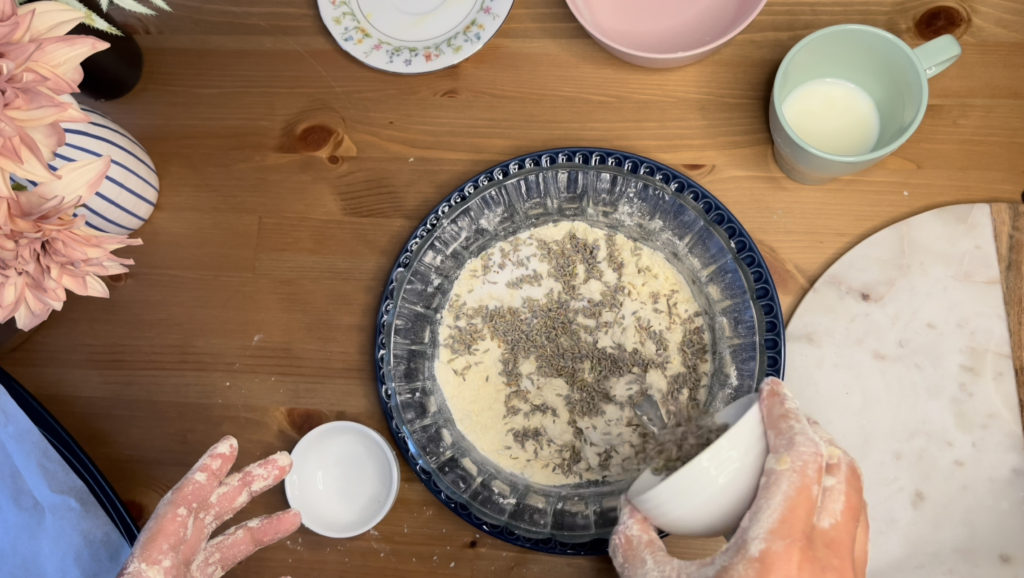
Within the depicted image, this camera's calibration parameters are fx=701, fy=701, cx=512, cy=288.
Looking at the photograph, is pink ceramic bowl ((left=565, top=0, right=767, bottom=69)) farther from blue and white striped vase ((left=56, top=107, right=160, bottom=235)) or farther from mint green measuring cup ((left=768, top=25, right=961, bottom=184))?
blue and white striped vase ((left=56, top=107, right=160, bottom=235))

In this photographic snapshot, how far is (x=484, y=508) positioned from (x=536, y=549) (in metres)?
0.06

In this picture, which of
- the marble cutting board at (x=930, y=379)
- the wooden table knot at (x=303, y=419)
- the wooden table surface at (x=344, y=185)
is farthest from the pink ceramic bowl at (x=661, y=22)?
the wooden table knot at (x=303, y=419)

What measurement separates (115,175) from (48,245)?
0.26 metres

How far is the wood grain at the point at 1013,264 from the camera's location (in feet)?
2.24

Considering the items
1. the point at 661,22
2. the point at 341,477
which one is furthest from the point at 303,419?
the point at 661,22

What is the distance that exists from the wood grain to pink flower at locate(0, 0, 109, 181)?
798mm

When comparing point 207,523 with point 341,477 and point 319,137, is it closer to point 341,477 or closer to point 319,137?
point 341,477

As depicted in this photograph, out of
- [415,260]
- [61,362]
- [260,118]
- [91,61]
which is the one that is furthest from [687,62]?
[61,362]

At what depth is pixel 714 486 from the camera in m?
0.50

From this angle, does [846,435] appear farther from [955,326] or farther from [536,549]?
[536,549]

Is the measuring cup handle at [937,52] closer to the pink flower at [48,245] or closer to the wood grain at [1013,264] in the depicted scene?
the wood grain at [1013,264]

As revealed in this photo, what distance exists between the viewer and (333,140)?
802 millimetres

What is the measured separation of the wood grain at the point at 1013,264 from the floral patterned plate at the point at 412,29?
0.55 metres

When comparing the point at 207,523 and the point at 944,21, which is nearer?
the point at 207,523
